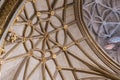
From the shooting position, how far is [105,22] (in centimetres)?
1199

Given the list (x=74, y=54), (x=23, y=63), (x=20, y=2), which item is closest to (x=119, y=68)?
(x=74, y=54)

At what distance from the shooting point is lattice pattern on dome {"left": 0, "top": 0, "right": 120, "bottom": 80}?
361 inches

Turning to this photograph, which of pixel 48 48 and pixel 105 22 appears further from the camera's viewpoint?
pixel 105 22

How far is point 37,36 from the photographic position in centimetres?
979

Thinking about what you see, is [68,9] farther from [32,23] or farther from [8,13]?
[8,13]

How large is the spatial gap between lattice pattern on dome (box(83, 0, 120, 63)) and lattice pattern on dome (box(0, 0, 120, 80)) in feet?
2.79

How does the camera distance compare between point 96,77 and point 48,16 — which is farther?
point 96,77

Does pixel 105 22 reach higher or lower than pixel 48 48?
higher

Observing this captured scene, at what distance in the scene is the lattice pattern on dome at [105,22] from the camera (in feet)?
38.2

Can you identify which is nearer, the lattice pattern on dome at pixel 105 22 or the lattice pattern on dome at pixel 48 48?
the lattice pattern on dome at pixel 48 48

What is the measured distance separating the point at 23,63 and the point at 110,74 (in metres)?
3.18

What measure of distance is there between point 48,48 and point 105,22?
9.44ft

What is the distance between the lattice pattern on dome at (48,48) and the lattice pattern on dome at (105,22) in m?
0.85

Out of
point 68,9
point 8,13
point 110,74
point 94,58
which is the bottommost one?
point 110,74
